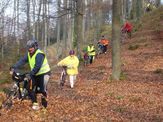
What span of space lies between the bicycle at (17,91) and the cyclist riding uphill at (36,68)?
0.21m

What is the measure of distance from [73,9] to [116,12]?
1116cm

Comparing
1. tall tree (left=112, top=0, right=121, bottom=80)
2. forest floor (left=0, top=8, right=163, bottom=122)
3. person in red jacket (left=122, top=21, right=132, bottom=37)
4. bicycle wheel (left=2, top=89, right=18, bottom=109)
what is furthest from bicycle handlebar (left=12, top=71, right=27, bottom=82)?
person in red jacket (left=122, top=21, right=132, bottom=37)

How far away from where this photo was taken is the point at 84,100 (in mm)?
14875

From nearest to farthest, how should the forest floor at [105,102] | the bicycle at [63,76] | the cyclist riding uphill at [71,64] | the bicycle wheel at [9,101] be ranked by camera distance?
the forest floor at [105,102], the bicycle wheel at [9,101], the cyclist riding uphill at [71,64], the bicycle at [63,76]

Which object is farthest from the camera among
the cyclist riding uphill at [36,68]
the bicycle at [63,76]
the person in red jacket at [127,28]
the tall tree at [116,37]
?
the person in red jacket at [127,28]

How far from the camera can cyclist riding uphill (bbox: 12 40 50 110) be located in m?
11.8

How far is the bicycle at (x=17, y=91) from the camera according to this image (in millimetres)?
12000

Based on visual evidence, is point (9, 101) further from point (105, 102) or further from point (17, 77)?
point (105, 102)

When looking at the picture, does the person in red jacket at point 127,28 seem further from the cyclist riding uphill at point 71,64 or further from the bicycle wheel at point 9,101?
the bicycle wheel at point 9,101

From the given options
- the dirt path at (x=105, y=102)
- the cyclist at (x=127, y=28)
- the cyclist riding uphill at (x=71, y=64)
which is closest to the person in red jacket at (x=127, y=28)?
the cyclist at (x=127, y=28)

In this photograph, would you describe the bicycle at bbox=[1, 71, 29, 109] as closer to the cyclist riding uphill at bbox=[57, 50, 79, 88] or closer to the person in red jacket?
the cyclist riding uphill at bbox=[57, 50, 79, 88]

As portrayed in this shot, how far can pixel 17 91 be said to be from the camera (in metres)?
12.2

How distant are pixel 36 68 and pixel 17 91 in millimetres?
1020

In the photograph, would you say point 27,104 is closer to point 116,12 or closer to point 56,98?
point 56,98
